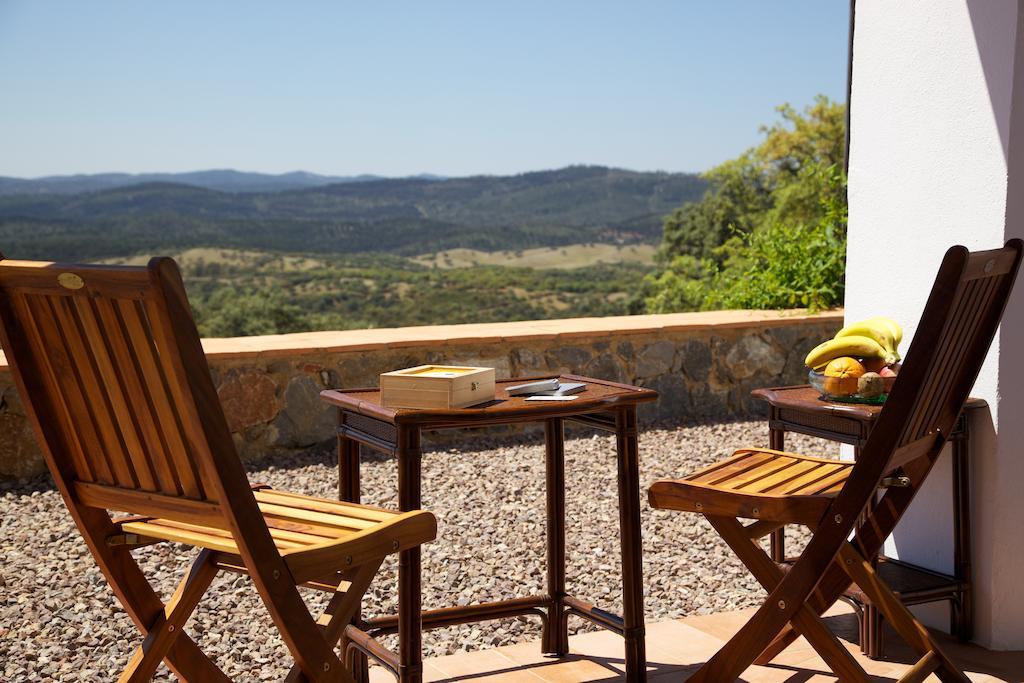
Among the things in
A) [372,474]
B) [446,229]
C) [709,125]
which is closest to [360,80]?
[709,125]

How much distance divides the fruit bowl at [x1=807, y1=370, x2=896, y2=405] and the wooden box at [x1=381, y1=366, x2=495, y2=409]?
36.5 inches

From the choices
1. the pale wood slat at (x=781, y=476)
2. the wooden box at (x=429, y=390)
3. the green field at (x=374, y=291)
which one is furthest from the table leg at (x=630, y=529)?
the green field at (x=374, y=291)

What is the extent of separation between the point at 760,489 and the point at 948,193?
1.04 m

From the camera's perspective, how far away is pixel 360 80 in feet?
177

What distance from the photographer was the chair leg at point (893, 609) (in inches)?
80.3

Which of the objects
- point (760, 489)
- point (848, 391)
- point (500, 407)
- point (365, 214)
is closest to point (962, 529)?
point (848, 391)

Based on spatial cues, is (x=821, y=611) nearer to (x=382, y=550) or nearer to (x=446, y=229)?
(x=382, y=550)

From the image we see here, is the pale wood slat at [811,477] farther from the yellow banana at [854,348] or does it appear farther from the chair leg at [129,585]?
the chair leg at [129,585]

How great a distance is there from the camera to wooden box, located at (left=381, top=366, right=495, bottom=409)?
2.06 m

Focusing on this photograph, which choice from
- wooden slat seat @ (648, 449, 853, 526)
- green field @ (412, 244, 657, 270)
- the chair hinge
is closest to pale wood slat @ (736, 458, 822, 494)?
wooden slat seat @ (648, 449, 853, 526)

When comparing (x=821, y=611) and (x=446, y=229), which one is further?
(x=446, y=229)

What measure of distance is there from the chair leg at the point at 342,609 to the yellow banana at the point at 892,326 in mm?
1529

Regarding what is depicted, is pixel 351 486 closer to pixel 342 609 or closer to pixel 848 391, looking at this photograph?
pixel 342 609

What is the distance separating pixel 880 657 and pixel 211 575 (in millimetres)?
1632
